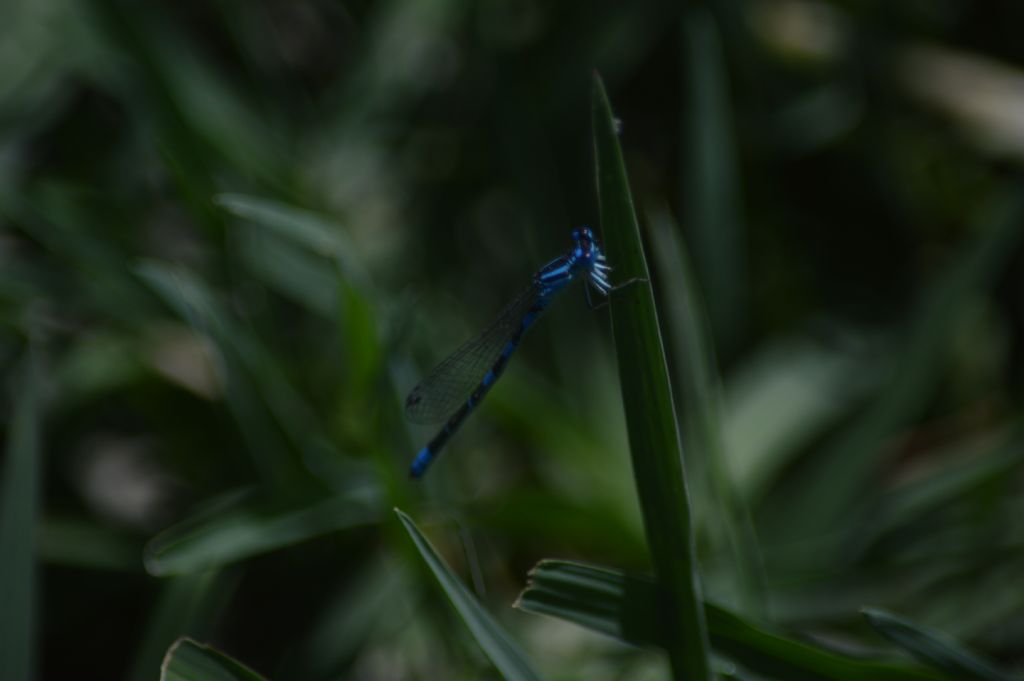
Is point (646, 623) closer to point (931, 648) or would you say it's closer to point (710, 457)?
point (931, 648)

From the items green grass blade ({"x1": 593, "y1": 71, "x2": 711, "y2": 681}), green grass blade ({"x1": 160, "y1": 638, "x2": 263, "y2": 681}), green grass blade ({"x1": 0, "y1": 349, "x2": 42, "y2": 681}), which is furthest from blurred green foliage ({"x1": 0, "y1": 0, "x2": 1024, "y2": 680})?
green grass blade ({"x1": 160, "y1": 638, "x2": 263, "y2": 681})

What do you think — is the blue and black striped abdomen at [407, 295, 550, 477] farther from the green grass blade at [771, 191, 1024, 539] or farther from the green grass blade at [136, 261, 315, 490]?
the green grass blade at [771, 191, 1024, 539]

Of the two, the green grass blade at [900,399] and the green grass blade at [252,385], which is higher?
the green grass blade at [900,399]

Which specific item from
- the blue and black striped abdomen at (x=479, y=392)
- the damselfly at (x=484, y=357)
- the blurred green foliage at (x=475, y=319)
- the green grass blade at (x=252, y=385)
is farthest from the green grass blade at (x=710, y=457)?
→ the green grass blade at (x=252, y=385)

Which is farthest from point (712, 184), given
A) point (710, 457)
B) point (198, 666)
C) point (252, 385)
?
point (198, 666)

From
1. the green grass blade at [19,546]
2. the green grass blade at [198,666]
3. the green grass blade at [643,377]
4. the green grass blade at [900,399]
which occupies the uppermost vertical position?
the green grass blade at [900,399]

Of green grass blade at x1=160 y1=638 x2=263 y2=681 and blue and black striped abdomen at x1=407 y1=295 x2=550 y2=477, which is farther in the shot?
blue and black striped abdomen at x1=407 y1=295 x2=550 y2=477

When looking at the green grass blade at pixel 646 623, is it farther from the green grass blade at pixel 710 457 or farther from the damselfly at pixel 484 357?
the damselfly at pixel 484 357
